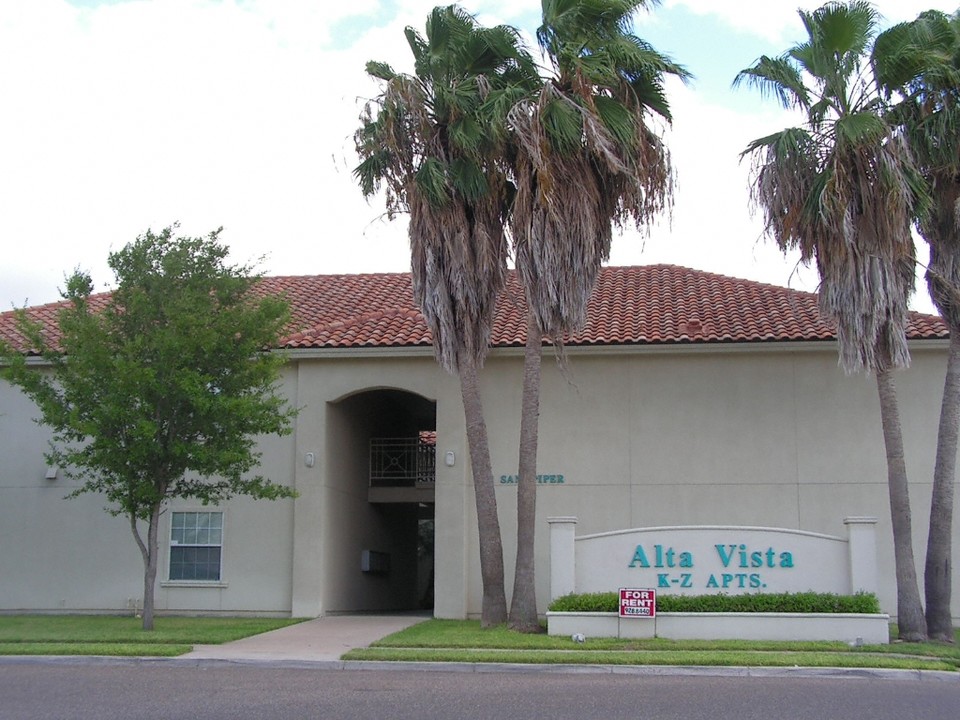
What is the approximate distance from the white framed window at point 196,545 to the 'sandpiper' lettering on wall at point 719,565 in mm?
9455

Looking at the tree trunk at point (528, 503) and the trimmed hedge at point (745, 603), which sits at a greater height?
the tree trunk at point (528, 503)

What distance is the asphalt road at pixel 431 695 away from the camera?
10953mm

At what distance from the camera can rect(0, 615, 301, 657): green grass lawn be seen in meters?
15.8

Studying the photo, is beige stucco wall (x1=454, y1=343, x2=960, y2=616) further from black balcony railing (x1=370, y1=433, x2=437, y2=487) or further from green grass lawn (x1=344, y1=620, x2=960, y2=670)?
green grass lawn (x1=344, y1=620, x2=960, y2=670)

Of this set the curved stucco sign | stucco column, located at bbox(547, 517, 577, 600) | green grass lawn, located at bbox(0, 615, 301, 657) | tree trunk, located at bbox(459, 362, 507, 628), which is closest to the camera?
green grass lawn, located at bbox(0, 615, 301, 657)

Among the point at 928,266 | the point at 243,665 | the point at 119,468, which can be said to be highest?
the point at 928,266

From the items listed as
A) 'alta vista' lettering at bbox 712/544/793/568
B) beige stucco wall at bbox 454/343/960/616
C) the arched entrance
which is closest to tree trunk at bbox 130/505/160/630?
the arched entrance

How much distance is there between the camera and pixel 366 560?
85.4ft

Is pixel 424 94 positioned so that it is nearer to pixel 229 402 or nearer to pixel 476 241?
pixel 476 241

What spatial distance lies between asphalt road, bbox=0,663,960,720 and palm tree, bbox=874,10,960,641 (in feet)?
15.0

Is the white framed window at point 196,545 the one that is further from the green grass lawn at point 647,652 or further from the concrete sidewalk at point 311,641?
the green grass lawn at point 647,652

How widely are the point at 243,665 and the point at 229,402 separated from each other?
4.56 metres

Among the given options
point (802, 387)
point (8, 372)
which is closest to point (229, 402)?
point (8, 372)

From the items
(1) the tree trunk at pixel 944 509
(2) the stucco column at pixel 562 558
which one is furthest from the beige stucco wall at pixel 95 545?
(1) the tree trunk at pixel 944 509
